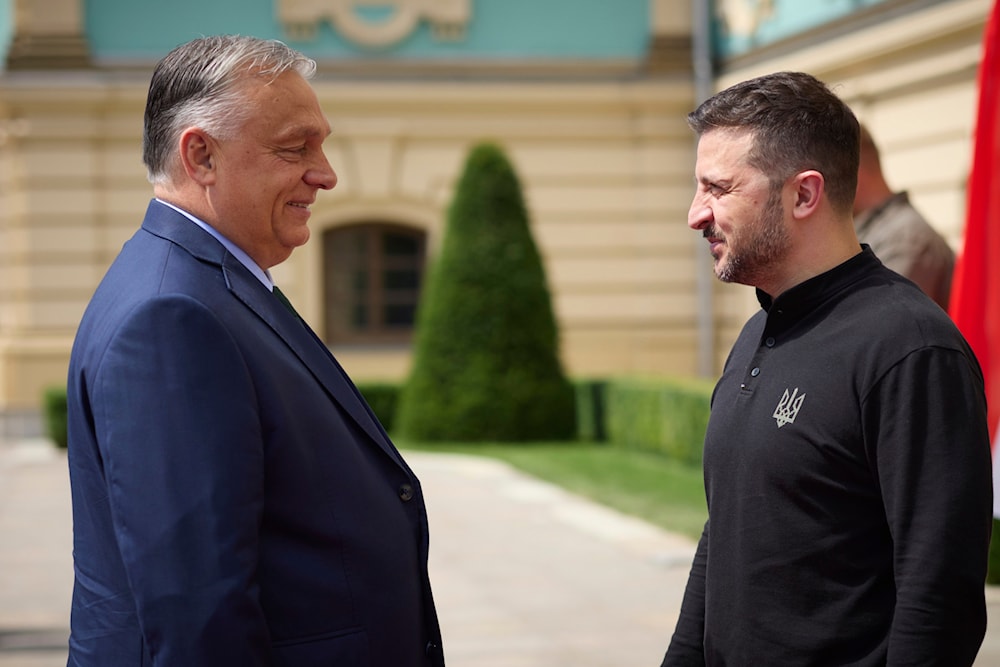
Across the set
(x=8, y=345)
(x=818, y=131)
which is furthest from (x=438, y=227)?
(x=818, y=131)

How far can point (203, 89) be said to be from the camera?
2184 mm

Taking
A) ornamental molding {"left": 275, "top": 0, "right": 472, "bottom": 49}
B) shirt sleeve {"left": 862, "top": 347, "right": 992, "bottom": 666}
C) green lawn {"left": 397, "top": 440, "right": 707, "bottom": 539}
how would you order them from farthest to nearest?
ornamental molding {"left": 275, "top": 0, "right": 472, "bottom": 49}, green lawn {"left": 397, "top": 440, "right": 707, "bottom": 539}, shirt sleeve {"left": 862, "top": 347, "right": 992, "bottom": 666}

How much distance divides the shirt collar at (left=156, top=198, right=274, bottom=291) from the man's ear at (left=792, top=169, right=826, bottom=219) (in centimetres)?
98

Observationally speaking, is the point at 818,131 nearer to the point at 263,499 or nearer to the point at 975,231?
the point at 263,499

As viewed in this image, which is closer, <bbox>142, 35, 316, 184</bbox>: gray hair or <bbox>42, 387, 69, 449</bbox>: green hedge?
<bbox>142, 35, 316, 184</bbox>: gray hair

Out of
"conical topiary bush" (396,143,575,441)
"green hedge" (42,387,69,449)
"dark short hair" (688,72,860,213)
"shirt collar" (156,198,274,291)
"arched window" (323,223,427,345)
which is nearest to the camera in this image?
"shirt collar" (156,198,274,291)

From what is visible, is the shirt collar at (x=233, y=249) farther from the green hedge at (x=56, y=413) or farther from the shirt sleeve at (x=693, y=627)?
the green hedge at (x=56, y=413)

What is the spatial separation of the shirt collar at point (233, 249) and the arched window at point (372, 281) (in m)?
15.4

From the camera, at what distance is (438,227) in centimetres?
1762

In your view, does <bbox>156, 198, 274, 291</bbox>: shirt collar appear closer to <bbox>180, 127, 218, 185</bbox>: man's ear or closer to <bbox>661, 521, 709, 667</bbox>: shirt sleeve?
<bbox>180, 127, 218, 185</bbox>: man's ear

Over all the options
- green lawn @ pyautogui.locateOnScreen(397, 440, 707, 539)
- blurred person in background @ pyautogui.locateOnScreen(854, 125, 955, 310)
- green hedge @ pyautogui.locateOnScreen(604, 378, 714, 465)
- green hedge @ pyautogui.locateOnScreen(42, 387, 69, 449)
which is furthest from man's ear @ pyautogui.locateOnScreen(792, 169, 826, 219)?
green hedge @ pyautogui.locateOnScreen(42, 387, 69, 449)

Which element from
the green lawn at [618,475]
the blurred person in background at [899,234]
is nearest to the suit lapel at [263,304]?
the blurred person in background at [899,234]

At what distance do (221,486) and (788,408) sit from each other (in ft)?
3.30

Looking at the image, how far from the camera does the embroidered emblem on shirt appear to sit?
228 centimetres
